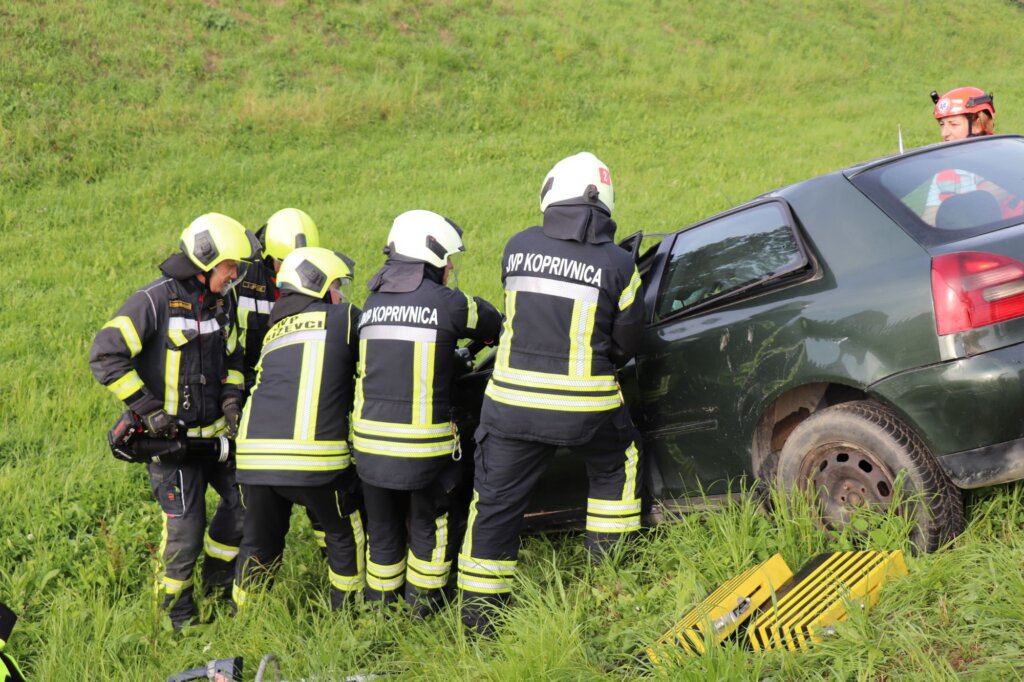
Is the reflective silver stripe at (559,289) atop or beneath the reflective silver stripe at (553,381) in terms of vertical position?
atop

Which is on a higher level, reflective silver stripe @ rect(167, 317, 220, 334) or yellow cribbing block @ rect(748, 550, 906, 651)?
reflective silver stripe @ rect(167, 317, 220, 334)

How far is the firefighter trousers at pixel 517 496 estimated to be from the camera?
11.8ft

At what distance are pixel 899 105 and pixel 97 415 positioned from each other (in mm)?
15159

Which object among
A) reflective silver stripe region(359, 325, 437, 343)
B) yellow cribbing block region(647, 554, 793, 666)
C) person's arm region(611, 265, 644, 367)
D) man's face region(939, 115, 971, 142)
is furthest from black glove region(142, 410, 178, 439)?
man's face region(939, 115, 971, 142)

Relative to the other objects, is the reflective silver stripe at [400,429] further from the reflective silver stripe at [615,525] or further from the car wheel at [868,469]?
the car wheel at [868,469]

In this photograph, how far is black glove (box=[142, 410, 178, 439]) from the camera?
4055 millimetres

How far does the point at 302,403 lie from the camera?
3.89 metres

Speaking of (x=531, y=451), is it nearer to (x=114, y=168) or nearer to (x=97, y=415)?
(x=97, y=415)

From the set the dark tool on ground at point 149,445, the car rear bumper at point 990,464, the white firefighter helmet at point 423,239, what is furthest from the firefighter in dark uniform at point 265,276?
the car rear bumper at point 990,464

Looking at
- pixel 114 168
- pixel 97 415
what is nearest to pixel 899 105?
pixel 114 168

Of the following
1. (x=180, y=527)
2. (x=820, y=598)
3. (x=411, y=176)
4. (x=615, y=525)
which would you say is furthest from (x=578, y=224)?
(x=411, y=176)

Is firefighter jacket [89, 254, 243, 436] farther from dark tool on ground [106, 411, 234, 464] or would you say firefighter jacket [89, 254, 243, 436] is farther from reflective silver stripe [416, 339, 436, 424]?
reflective silver stripe [416, 339, 436, 424]

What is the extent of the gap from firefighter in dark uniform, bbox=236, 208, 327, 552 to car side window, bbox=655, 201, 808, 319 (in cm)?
234

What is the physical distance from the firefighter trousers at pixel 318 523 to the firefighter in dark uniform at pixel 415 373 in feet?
0.59
